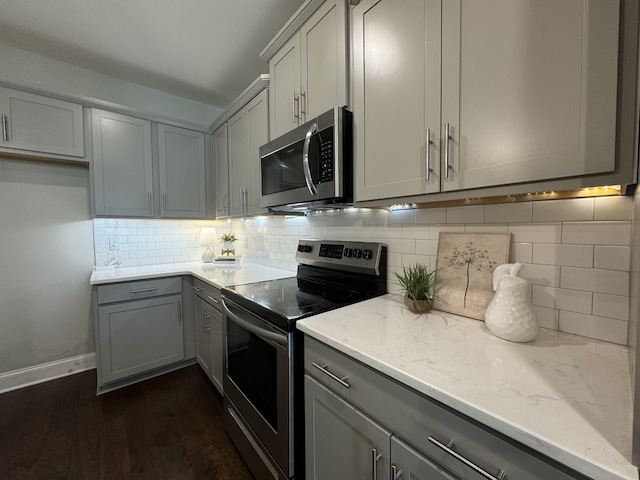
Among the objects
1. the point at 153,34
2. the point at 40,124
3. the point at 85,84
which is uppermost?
the point at 153,34

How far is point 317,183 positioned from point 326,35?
76 centimetres

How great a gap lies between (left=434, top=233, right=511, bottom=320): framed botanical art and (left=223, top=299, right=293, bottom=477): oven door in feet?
Result: 2.41

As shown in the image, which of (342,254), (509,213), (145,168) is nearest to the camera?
(509,213)

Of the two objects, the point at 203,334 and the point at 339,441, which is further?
the point at 203,334

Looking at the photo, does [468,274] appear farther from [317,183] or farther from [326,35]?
[326,35]

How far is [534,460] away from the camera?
1.65ft

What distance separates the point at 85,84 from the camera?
246 cm

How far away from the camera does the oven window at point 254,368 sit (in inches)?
47.6

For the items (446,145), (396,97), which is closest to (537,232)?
(446,145)

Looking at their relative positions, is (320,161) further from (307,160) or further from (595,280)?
(595,280)

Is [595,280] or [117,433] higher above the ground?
[595,280]

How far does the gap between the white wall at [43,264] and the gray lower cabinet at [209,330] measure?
1144 mm

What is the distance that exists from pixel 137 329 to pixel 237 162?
1.66 meters

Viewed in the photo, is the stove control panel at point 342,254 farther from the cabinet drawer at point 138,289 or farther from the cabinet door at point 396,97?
the cabinet drawer at point 138,289
